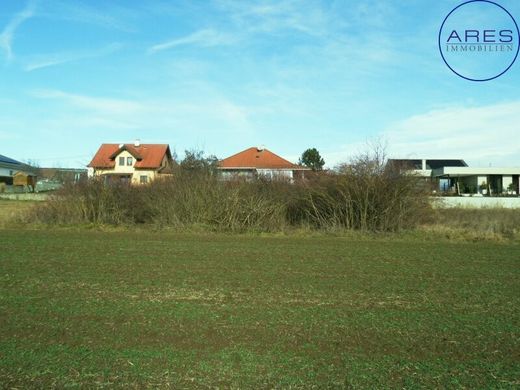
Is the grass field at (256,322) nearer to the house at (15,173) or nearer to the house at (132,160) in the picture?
the house at (132,160)

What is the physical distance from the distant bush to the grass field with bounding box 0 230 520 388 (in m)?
8.61

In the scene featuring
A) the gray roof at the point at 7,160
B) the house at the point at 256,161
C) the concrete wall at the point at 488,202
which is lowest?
the concrete wall at the point at 488,202

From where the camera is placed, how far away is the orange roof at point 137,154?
60.4 m

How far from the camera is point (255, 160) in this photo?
57688 mm

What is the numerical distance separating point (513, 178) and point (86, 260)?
5792cm

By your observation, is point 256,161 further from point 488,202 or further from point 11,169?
point 11,169

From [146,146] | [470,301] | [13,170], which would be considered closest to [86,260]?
[470,301]

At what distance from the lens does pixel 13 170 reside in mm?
91000

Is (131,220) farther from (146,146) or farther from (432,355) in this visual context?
(146,146)

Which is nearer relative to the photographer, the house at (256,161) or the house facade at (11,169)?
the house at (256,161)

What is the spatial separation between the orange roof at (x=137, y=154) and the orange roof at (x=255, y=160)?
8.48 metres

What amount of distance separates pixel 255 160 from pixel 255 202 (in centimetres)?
3548

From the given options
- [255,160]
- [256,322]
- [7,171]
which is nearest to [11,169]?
[7,171]

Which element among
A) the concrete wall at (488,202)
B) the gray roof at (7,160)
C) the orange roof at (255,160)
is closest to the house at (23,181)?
the gray roof at (7,160)
